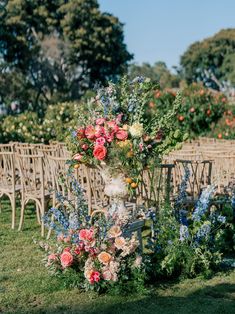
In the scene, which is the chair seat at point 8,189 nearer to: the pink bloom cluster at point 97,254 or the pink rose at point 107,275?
the pink bloom cluster at point 97,254

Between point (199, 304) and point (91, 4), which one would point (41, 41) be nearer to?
point (91, 4)

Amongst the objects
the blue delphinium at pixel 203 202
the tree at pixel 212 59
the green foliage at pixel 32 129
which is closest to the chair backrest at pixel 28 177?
the blue delphinium at pixel 203 202

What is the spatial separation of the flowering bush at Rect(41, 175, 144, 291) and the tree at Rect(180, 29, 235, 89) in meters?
43.3

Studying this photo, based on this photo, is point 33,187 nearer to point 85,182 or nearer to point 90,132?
point 85,182

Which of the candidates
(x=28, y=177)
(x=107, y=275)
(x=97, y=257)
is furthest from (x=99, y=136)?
(x=28, y=177)

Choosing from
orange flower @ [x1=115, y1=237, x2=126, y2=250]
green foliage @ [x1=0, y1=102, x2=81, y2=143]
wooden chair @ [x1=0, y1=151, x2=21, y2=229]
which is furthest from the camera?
green foliage @ [x1=0, y1=102, x2=81, y2=143]

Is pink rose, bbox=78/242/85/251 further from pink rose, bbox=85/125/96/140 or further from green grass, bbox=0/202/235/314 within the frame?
pink rose, bbox=85/125/96/140

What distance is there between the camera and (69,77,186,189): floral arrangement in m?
4.98

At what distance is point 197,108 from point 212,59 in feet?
119

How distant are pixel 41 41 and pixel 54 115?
2024 cm

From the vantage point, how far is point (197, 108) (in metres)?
16.5

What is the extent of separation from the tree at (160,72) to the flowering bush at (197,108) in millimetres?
36040

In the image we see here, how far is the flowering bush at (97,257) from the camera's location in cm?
461

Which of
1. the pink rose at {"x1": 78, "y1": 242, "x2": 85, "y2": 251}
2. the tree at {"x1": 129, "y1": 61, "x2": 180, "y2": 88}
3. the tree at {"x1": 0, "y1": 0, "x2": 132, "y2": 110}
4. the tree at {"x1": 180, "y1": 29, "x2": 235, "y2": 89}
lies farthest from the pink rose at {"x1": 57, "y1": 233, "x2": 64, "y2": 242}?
the tree at {"x1": 129, "y1": 61, "x2": 180, "y2": 88}
